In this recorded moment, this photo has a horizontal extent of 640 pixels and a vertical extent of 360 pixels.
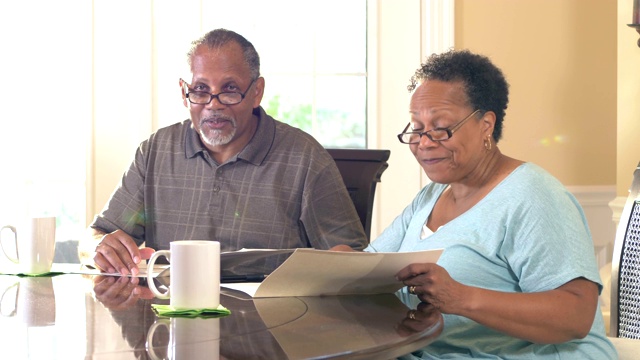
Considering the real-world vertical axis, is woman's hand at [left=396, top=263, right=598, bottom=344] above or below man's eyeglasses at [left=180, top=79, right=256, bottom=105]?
below

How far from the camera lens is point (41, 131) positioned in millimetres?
3424

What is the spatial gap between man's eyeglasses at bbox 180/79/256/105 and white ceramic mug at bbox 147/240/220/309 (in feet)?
3.57

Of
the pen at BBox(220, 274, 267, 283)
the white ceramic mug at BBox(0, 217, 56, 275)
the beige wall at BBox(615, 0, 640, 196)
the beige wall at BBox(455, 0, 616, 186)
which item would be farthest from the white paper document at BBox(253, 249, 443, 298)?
the beige wall at BBox(455, 0, 616, 186)

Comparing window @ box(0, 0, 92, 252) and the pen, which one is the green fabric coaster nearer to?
the pen

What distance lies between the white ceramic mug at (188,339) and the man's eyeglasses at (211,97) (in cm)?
113

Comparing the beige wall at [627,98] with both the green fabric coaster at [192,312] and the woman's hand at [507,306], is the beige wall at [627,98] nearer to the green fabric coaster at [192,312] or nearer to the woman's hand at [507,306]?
the woman's hand at [507,306]

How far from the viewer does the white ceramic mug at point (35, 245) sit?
1.92 meters

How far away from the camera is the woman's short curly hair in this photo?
1.85 meters

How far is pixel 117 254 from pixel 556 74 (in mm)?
2128

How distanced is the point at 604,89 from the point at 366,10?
0.96 m

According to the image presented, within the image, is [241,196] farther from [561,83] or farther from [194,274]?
[561,83]

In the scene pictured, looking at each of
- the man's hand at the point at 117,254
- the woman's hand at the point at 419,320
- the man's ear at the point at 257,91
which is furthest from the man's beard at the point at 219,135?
the woman's hand at the point at 419,320

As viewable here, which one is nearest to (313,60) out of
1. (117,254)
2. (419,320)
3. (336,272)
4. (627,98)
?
(627,98)

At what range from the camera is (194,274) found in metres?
1.37
